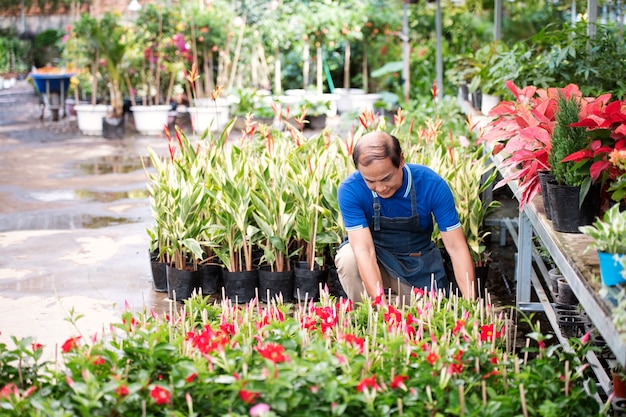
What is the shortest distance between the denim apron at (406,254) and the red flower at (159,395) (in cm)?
198

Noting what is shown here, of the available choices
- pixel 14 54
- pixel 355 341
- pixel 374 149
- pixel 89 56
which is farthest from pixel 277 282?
pixel 14 54

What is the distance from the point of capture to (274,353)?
6.99ft

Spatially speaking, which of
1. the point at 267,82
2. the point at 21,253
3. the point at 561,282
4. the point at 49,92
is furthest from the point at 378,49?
the point at 561,282

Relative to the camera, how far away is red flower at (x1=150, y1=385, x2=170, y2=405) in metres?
2.05

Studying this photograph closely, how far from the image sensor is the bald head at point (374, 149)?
11.5 feet

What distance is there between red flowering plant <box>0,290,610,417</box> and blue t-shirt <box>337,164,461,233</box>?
1.25m

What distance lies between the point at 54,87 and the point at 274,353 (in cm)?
1353

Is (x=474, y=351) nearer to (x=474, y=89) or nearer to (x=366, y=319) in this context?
(x=366, y=319)

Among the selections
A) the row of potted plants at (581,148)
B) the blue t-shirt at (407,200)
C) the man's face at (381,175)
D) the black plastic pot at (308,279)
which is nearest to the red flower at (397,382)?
the row of potted plants at (581,148)

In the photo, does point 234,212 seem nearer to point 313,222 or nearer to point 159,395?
point 313,222

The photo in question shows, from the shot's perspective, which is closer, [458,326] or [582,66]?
[458,326]

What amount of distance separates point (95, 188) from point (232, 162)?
3831 mm

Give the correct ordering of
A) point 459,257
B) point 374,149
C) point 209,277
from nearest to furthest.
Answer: point 374,149, point 459,257, point 209,277

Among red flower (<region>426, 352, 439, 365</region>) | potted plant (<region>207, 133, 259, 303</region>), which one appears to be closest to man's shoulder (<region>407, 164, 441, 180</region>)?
potted plant (<region>207, 133, 259, 303</region>)
